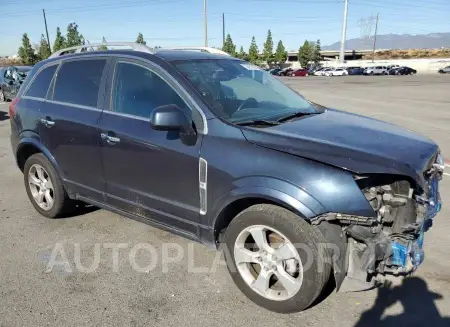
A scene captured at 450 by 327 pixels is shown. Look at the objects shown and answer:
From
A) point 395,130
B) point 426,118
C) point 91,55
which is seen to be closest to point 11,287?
Result: point 91,55

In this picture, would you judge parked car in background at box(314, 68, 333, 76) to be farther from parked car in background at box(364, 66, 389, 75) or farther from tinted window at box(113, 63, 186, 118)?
tinted window at box(113, 63, 186, 118)

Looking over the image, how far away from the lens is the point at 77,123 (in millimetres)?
3973

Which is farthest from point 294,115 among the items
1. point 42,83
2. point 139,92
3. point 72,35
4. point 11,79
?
point 72,35

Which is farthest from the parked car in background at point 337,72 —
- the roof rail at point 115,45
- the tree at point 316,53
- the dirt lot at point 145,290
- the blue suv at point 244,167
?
the blue suv at point 244,167

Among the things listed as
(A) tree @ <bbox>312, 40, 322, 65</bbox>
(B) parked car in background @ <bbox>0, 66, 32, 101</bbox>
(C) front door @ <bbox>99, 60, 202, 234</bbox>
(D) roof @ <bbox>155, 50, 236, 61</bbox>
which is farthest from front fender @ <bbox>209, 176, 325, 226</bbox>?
(A) tree @ <bbox>312, 40, 322, 65</bbox>

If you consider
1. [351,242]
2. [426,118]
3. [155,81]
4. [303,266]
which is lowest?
[426,118]

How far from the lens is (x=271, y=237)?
9.91 feet

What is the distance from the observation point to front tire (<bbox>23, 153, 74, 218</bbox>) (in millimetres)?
4434

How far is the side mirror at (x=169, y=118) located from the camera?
9.82ft

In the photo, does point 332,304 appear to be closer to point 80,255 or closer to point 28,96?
point 80,255

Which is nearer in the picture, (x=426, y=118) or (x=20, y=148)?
(x=20, y=148)

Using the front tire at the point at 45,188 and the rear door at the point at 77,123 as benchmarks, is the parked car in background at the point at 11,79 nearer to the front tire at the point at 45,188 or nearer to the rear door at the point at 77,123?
the front tire at the point at 45,188

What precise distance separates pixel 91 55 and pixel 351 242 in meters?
3.06

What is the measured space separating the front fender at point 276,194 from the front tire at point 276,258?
11 cm
